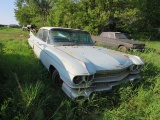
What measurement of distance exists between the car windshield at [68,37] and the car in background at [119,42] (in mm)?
5693

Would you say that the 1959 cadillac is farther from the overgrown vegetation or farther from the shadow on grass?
the overgrown vegetation

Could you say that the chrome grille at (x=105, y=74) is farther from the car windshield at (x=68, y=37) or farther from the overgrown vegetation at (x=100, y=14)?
the overgrown vegetation at (x=100, y=14)

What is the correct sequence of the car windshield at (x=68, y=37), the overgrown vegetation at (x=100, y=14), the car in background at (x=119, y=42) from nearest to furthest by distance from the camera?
the car windshield at (x=68, y=37)
the car in background at (x=119, y=42)
the overgrown vegetation at (x=100, y=14)

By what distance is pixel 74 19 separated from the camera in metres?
22.2

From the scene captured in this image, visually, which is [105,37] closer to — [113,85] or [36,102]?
[113,85]

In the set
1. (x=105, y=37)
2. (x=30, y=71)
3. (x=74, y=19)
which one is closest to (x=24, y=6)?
(x=74, y=19)

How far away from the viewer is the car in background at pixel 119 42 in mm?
11156

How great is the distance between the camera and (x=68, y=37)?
17.7 feet

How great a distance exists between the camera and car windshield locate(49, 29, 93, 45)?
5203 mm

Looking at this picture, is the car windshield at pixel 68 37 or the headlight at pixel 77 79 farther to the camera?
the car windshield at pixel 68 37

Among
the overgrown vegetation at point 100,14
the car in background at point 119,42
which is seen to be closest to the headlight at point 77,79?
the car in background at point 119,42

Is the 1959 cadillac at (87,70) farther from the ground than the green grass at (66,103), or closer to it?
farther from the ground

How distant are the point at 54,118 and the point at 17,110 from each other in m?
0.60

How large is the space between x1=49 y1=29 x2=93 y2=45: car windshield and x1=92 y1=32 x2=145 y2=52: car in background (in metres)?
5.69
